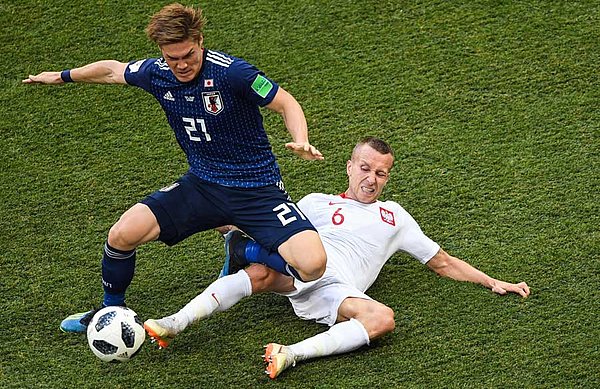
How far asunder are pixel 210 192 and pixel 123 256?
47cm

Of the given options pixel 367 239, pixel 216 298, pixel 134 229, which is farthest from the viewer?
pixel 367 239

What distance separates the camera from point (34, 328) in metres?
5.05

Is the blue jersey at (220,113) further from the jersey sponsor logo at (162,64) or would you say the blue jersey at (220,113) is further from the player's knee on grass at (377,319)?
the player's knee on grass at (377,319)

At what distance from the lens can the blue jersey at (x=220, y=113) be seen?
4.76 m

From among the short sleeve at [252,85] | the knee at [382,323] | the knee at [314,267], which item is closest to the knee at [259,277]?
the knee at [314,267]

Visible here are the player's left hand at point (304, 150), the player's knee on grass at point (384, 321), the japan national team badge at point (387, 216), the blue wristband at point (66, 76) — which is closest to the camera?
the player's left hand at point (304, 150)

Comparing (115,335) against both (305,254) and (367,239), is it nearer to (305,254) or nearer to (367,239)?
(305,254)

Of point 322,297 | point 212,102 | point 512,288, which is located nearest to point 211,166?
point 212,102

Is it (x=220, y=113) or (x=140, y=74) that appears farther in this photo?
(x=140, y=74)

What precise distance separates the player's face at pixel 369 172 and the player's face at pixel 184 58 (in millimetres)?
967

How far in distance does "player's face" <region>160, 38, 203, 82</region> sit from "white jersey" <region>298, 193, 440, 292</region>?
3.39 feet

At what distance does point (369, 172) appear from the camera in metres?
5.29

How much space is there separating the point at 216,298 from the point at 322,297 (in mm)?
468

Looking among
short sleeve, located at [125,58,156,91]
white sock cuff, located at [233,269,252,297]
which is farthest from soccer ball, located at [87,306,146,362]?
short sleeve, located at [125,58,156,91]
